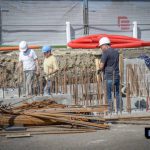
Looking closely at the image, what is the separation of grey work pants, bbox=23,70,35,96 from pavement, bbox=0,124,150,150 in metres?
3.61

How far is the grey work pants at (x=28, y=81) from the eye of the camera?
12711 millimetres

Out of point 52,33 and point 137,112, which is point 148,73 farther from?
point 52,33

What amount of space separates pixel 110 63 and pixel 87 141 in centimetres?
329

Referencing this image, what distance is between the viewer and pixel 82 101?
11.9 m

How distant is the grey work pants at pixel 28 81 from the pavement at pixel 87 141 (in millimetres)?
3615

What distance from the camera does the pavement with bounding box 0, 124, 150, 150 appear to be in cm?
834

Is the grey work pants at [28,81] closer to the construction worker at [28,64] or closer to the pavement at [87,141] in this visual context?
the construction worker at [28,64]

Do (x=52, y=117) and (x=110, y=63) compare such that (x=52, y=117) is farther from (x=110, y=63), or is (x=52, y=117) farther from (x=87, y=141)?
(x=110, y=63)

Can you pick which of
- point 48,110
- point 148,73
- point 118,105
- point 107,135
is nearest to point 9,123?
point 48,110

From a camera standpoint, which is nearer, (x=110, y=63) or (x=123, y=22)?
(x=110, y=63)

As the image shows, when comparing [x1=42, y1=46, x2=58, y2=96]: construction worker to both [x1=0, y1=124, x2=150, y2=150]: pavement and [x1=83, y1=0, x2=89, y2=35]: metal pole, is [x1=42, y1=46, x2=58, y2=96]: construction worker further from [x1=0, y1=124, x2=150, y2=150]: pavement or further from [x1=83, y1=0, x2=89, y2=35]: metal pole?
[x1=83, y1=0, x2=89, y2=35]: metal pole

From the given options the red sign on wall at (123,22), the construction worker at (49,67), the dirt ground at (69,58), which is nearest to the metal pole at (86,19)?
the red sign on wall at (123,22)

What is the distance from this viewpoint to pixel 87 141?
8.72 meters

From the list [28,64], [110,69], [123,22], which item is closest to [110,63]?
[110,69]
